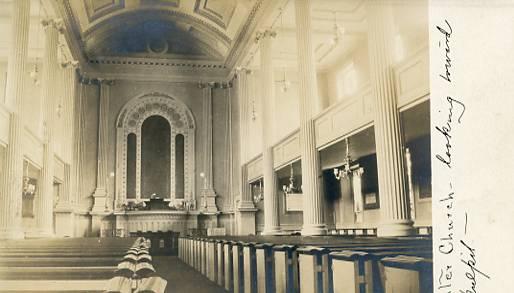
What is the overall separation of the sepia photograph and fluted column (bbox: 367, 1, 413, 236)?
0.02 metres

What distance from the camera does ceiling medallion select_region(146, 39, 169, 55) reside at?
1644 cm

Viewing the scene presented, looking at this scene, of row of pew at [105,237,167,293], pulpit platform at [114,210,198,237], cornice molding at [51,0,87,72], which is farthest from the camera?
pulpit platform at [114,210,198,237]

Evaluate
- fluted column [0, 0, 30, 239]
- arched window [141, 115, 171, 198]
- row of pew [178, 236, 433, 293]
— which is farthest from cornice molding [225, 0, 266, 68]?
row of pew [178, 236, 433, 293]

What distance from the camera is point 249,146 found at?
15.2 metres

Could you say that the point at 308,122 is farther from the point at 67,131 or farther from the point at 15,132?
the point at 67,131

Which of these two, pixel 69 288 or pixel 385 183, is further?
pixel 385 183

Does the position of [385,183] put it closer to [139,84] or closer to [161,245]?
[161,245]

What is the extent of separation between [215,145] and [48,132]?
6.71 metres

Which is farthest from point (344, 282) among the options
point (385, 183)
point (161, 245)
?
point (161, 245)

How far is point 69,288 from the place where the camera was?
1521 mm

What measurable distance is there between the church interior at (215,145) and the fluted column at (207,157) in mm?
54

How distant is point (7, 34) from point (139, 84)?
5022 mm

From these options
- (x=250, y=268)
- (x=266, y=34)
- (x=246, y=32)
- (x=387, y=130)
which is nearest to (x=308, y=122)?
(x=387, y=130)

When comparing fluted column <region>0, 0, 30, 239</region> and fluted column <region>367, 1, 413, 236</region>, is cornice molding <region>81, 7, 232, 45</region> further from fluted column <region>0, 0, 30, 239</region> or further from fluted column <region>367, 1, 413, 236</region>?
fluted column <region>367, 1, 413, 236</region>
